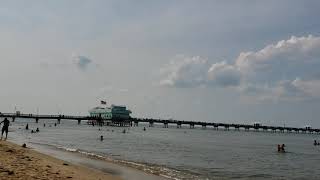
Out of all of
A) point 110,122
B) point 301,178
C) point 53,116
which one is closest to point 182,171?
point 301,178

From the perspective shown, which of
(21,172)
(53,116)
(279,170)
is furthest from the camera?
(53,116)

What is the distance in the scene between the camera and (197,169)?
3089 centimetres

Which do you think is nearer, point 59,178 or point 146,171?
point 59,178

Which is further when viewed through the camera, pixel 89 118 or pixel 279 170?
pixel 89 118

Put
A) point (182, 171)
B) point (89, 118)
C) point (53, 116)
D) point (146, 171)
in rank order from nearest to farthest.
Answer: point (146, 171), point (182, 171), point (53, 116), point (89, 118)

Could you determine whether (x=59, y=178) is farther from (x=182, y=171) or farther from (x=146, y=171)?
(x=182, y=171)

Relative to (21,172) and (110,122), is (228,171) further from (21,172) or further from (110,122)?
(110,122)

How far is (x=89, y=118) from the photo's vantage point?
626 ft

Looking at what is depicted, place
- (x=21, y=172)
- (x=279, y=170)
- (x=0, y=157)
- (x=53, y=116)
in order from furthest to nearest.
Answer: (x=53, y=116), (x=279, y=170), (x=0, y=157), (x=21, y=172)

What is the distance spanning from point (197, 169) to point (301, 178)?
7.26 meters

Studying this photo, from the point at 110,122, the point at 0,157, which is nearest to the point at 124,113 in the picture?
the point at 110,122

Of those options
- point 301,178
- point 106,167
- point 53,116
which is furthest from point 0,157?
point 53,116

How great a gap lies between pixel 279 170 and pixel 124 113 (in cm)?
16104

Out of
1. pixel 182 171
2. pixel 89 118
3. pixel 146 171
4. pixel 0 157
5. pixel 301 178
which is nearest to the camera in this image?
pixel 0 157
